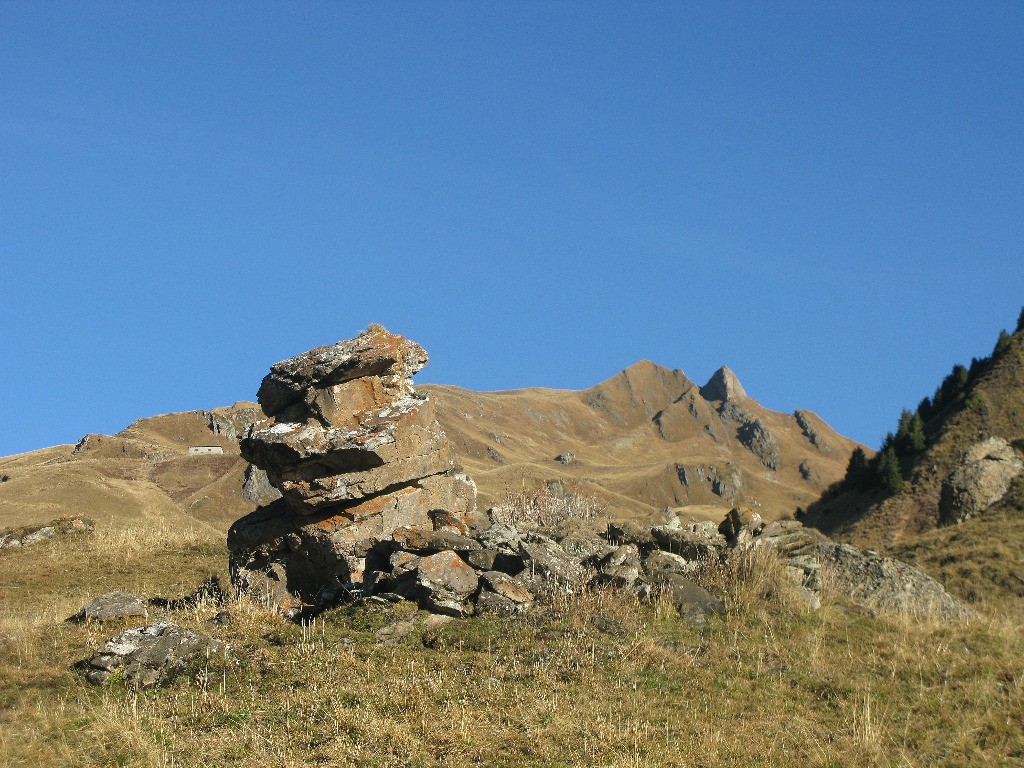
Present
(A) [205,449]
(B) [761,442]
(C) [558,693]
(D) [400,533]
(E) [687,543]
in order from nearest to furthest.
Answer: (C) [558,693] → (D) [400,533] → (E) [687,543] → (A) [205,449] → (B) [761,442]

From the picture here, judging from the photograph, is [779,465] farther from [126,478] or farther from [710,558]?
[710,558]

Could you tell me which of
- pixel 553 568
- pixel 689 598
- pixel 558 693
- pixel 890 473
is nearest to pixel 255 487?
pixel 890 473

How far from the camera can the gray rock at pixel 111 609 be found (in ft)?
43.3

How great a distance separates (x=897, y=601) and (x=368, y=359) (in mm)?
9939

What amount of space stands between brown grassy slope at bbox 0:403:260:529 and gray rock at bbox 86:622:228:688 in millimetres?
18683

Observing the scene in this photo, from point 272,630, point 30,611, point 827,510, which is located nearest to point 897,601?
point 272,630

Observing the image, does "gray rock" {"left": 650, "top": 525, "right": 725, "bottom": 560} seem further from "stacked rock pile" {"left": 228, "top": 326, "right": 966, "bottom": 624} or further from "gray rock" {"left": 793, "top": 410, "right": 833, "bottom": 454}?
"gray rock" {"left": 793, "top": 410, "right": 833, "bottom": 454}

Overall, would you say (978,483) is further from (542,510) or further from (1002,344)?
(1002,344)

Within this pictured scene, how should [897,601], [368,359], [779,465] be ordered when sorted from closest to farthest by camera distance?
[897,601] < [368,359] < [779,465]

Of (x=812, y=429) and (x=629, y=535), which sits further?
(x=812, y=429)

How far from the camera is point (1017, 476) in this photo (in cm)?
3719

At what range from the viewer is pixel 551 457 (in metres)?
138

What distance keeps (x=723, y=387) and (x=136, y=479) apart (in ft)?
506

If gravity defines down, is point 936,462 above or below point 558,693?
above
